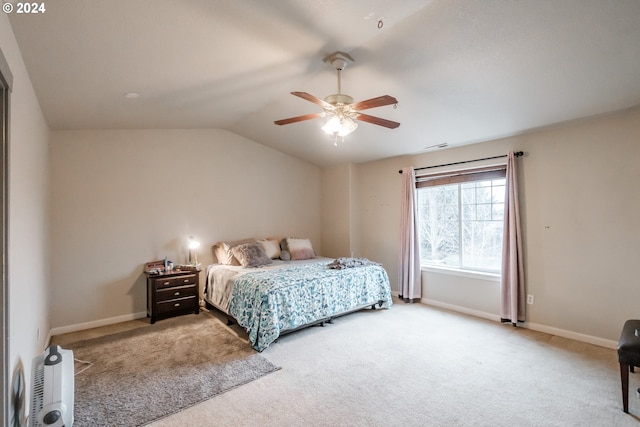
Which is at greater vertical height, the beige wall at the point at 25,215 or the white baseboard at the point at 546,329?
the beige wall at the point at 25,215

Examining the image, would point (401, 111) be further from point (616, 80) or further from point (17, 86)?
point (17, 86)

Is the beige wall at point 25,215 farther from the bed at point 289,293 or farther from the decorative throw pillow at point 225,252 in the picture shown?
the decorative throw pillow at point 225,252

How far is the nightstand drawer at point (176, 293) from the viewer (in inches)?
153

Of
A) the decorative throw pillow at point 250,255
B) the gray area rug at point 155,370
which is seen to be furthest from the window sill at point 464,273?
the gray area rug at point 155,370

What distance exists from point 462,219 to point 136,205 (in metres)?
4.61

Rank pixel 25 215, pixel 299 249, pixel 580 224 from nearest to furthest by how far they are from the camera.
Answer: pixel 25 215 < pixel 580 224 < pixel 299 249

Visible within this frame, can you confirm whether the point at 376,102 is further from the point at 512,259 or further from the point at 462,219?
the point at 462,219

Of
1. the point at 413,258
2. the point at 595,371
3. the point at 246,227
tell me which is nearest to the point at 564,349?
the point at 595,371

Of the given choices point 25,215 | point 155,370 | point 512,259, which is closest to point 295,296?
point 155,370

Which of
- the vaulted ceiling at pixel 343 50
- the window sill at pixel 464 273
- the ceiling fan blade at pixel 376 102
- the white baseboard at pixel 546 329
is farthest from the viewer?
the window sill at pixel 464 273

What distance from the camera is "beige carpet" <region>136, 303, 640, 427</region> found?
2.05 metres

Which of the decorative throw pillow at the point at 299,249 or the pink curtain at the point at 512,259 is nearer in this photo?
the pink curtain at the point at 512,259

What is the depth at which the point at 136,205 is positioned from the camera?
4109 mm

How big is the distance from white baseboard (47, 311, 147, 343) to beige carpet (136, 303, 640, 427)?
7.12 feet
